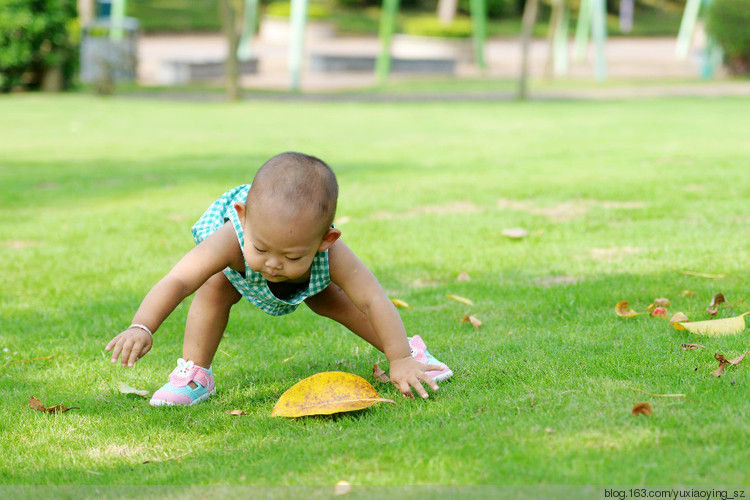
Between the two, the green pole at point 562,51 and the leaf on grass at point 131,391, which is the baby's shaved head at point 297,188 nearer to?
the leaf on grass at point 131,391

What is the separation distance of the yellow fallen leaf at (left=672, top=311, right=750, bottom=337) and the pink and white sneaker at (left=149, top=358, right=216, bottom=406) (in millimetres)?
1891

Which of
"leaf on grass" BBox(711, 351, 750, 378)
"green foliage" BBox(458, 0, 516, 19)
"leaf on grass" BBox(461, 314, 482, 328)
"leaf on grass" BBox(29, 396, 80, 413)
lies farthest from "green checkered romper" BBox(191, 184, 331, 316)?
"green foliage" BBox(458, 0, 516, 19)

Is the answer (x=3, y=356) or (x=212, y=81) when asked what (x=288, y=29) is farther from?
(x=3, y=356)

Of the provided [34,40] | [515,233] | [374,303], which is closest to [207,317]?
[374,303]

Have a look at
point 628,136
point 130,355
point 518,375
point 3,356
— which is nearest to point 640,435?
point 518,375

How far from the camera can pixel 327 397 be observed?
2.91m

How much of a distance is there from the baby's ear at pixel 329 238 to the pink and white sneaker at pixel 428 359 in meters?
0.61

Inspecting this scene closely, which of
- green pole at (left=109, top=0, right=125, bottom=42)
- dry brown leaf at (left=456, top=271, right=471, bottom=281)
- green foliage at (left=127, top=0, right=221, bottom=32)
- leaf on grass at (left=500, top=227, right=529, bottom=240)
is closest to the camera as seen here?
dry brown leaf at (left=456, top=271, right=471, bottom=281)

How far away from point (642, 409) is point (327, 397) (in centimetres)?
99

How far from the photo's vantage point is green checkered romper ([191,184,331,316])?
3045 mm

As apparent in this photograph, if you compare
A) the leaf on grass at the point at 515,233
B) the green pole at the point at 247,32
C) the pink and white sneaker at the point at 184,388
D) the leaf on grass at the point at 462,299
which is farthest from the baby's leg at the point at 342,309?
the green pole at the point at 247,32

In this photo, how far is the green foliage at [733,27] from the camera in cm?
2653

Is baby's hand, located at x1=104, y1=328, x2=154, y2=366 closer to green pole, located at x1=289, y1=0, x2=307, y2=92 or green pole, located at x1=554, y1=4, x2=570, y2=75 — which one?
green pole, located at x1=289, y1=0, x2=307, y2=92

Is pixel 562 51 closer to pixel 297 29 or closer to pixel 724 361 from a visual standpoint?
pixel 297 29
